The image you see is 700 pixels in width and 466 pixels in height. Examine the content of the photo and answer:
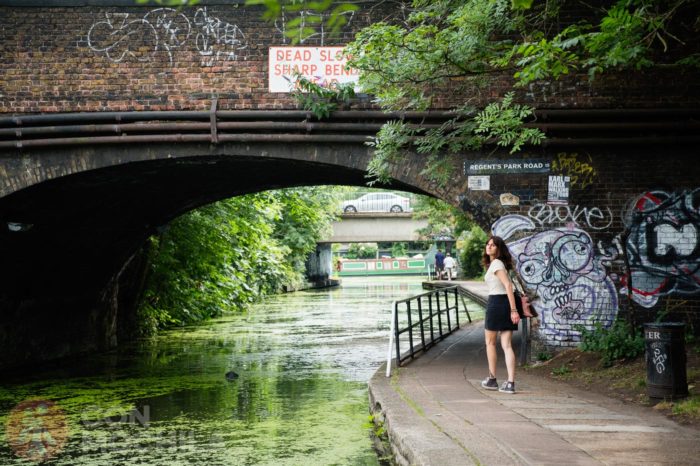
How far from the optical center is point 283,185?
58.2 feet

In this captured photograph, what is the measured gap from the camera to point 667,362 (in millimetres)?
7723

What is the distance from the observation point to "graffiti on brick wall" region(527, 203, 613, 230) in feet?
36.7

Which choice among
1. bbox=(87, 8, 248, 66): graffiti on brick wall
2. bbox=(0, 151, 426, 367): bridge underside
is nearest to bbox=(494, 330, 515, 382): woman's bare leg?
bbox=(0, 151, 426, 367): bridge underside

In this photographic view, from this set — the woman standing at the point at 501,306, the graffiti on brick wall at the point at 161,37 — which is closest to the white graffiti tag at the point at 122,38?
the graffiti on brick wall at the point at 161,37

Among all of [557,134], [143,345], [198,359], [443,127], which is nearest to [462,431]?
[443,127]

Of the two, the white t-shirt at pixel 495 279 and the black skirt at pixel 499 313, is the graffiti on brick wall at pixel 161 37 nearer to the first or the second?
the white t-shirt at pixel 495 279

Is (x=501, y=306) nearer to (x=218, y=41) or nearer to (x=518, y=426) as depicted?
(x=518, y=426)

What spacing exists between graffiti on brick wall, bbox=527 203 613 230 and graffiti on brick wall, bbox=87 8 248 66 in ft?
17.0

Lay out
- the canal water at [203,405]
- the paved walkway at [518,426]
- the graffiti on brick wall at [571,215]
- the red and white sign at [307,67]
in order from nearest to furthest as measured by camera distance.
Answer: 1. the paved walkway at [518,426]
2. the canal water at [203,405]
3. the graffiti on brick wall at [571,215]
4. the red and white sign at [307,67]

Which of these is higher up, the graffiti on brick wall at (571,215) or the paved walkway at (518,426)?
the graffiti on brick wall at (571,215)

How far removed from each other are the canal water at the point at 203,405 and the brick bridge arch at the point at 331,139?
128 inches

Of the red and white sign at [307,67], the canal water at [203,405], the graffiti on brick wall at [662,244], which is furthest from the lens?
the red and white sign at [307,67]

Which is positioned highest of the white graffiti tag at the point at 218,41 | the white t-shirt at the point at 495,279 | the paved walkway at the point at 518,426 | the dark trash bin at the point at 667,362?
the white graffiti tag at the point at 218,41

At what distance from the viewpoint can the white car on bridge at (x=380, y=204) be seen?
45756 mm
